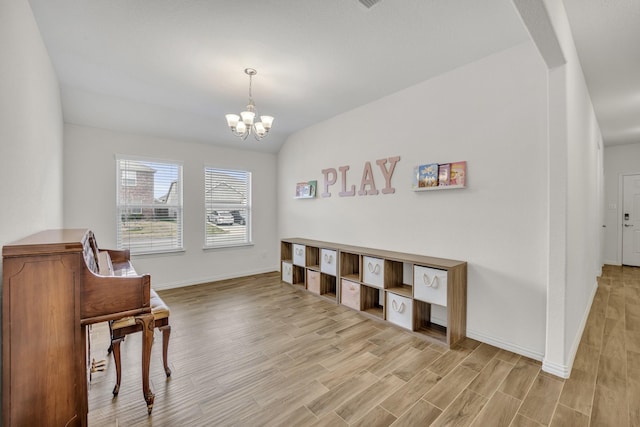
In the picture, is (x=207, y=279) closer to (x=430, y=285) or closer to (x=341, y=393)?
(x=341, y=393)

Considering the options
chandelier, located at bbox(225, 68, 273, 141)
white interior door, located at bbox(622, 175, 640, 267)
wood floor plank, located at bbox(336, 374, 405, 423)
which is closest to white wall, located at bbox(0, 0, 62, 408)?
chandelier, located at bbox(225, 68, 273, 141)

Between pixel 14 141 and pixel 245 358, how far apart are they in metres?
2.16

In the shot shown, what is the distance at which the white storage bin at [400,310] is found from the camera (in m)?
2.88

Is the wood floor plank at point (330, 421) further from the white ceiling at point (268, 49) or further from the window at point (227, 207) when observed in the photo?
the window at point (227, 207)

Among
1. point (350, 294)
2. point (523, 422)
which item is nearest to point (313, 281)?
point (350, 294)

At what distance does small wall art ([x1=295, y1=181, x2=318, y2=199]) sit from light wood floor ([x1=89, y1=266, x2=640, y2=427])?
2098mm

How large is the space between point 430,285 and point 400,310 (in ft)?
1.61

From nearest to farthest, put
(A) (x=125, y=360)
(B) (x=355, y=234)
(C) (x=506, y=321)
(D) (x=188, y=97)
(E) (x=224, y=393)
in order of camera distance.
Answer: (E) (x=224, y=393)
(A) (x=125, y=360)
(C) (x=506, y=321)
(D) (x=188, y=97)
(B) (x=355, y=234)

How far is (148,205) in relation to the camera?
4258 mm

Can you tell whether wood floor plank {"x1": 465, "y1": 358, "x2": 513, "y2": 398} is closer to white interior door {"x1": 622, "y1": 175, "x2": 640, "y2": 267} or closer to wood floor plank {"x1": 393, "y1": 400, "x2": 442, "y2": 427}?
wood floor plank {"x1": 393, "y1": 400, "x2": 442, "y2": 427}

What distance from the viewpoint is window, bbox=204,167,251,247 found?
486 centimetres

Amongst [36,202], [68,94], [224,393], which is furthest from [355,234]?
[68,94]

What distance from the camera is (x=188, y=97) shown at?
138 inches

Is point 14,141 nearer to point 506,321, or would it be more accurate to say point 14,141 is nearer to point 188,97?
point 188,97
